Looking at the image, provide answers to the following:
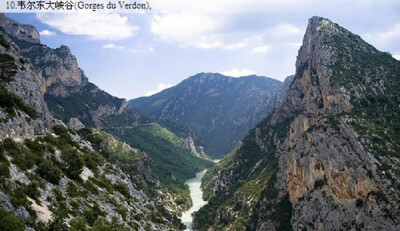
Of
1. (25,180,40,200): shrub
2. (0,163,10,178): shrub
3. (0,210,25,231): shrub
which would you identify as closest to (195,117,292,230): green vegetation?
(25,180,40,200): shrub

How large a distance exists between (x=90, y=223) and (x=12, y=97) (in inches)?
754

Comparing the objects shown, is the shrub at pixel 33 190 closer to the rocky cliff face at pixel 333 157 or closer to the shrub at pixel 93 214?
the shrub at pixel 93 214

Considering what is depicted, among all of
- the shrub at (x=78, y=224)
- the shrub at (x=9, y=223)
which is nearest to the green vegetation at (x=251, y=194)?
the shrub at (x=78, y=224)

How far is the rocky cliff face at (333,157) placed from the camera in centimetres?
7619

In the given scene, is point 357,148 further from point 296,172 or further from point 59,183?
point 59,183

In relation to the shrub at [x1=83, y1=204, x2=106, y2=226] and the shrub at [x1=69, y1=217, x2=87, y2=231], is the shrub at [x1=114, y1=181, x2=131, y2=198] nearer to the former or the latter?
the shrub at [x1=83, y1=204, x2=106, y2=226]

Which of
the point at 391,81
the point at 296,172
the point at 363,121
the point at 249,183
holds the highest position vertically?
the point at 391,81

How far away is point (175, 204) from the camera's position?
188625 mm

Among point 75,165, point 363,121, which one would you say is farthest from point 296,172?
point 75,165

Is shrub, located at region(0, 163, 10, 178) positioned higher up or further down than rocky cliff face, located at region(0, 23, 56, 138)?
further down

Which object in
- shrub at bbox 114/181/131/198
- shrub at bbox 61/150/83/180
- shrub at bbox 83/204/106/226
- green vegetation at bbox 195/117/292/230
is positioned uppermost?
shrub at bbox 61/150/83/180

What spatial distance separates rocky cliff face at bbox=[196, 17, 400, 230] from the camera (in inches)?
3000

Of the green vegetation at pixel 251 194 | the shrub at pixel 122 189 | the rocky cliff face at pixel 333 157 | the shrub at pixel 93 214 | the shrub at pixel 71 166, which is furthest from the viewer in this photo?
the green vegetation at pixel 251 194

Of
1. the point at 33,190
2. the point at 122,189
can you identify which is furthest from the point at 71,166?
the point at 122,189
